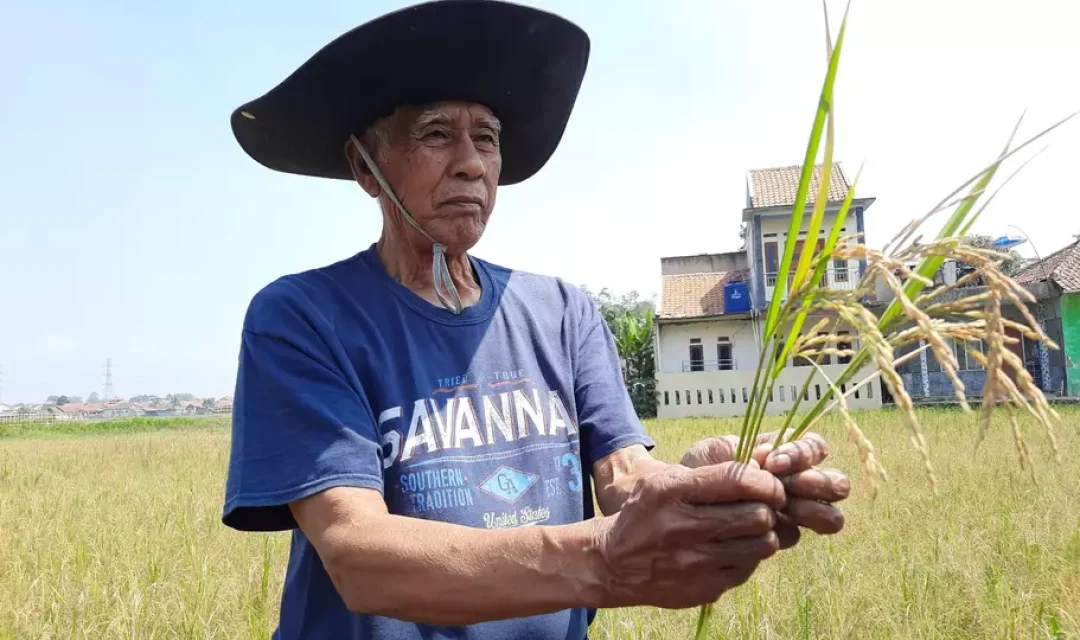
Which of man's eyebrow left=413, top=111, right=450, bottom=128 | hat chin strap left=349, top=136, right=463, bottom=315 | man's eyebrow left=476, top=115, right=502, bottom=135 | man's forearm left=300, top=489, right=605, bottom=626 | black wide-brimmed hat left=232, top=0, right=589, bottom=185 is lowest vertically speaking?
man's forearm left=300, top=489, right=605, bottom=626

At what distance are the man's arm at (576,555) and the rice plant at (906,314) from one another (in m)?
0.17

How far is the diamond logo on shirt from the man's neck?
1.45ft

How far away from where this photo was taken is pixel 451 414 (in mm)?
1570

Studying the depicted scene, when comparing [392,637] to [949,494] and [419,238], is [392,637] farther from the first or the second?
[949,494]

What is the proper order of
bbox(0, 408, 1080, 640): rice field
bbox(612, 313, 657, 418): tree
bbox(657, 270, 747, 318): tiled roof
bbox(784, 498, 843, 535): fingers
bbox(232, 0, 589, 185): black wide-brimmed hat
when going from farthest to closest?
bbox(612, 313, 657, 418): tree, bbox(657, 270, 747, 318): tiled roof, bbox(0, 408, 1080, 640): rice field, bbox(232, 0, 589, 185): black wide-brimmed hat, bbox(784, 498, 843, 535): fingers

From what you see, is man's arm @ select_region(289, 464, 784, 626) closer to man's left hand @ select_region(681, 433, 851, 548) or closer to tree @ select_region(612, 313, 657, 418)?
man's left hand @ select_region(681, 433, 851, 548)

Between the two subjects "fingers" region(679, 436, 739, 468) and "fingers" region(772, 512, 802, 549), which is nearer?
"fingers" region(772, 512, 802, 549)

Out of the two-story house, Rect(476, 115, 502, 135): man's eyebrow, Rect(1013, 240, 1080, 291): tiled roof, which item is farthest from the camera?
the two-story house

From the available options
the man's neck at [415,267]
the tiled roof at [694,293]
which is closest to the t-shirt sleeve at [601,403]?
the man's neck at [415,267]

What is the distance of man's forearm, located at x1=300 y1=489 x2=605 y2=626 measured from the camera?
1.06 metres

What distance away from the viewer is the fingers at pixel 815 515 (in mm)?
1072

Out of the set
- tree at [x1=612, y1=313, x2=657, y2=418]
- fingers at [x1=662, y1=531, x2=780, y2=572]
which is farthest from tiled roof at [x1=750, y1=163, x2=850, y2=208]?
fingers at [x1=662, y1=531, x2=780, y2=572]

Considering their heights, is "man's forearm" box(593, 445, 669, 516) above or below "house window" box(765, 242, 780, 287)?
below

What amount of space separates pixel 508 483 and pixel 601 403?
0.34m
